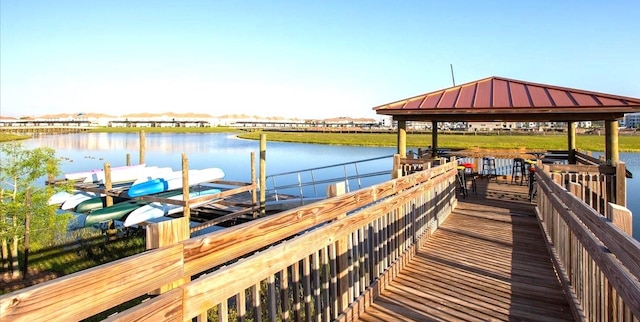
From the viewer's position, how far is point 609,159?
8141mm

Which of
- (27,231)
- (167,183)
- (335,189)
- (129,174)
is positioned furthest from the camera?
(129,174)

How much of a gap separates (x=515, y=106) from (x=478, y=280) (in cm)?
569

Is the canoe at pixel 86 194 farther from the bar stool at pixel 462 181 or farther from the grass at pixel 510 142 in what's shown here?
the grass at pixel 510 142

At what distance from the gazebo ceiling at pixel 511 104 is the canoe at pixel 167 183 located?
759 cm

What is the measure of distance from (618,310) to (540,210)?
5.81m

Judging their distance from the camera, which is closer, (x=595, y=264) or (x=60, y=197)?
(x=595, y=264)

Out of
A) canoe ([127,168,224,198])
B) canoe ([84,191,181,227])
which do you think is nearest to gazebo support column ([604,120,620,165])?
canoe ([127,168,224,198])

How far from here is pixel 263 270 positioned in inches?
88.9

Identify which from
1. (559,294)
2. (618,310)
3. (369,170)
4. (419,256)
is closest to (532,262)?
(559,294)

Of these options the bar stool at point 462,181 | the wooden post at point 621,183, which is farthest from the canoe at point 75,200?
the wooden post at point 621,183

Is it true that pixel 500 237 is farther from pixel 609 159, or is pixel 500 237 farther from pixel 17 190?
pixel 17 190

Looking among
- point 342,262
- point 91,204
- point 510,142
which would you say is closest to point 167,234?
point 342,262

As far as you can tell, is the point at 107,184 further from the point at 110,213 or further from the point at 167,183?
the point at 167,183

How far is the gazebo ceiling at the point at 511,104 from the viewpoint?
836 cm
